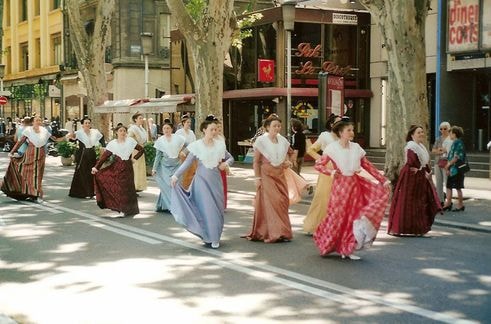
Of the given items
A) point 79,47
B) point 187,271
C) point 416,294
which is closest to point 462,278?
point 416,294

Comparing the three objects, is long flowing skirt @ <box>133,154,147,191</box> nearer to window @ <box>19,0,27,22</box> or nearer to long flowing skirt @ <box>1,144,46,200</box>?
long flowing skirt @ <box>1,144,46,200</box>

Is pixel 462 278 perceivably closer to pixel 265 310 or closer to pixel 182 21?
pixel 265 310

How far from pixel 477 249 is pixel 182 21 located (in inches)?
472

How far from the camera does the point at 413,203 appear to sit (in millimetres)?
11102

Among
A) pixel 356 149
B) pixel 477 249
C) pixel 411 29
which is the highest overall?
pixel 411 29

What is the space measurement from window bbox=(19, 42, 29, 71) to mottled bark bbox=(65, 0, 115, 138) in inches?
1197

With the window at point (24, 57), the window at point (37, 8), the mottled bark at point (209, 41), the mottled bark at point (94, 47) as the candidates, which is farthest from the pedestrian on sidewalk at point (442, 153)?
the window at point (24, 57)

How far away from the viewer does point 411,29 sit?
15.1 metres

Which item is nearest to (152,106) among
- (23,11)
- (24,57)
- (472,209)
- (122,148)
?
(122,148)

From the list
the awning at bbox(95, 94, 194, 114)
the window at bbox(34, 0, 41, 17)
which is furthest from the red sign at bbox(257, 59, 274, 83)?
the window at bbox(34, 0, 41, 17)

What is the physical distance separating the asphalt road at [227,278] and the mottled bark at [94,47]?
1553cm

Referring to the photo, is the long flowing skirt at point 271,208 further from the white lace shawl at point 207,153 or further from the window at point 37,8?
the window at point 37,8

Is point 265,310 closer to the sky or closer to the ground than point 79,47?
closer to the ground

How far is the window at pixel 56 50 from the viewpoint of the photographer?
49619 mm
